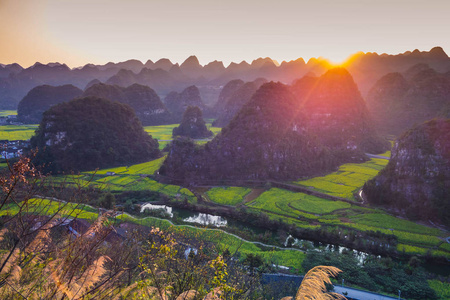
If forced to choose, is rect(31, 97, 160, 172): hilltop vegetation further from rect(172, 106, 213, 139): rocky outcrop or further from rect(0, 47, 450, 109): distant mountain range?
rect(0, 47, 450, 109): distant mountain range

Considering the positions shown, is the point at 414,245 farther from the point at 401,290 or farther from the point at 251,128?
the point at 251,128

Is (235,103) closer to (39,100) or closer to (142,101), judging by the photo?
(142,101)

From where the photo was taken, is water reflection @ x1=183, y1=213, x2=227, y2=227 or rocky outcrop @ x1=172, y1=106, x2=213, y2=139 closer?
water reflection @ x1=183, y1=213, x2=227, y2=227

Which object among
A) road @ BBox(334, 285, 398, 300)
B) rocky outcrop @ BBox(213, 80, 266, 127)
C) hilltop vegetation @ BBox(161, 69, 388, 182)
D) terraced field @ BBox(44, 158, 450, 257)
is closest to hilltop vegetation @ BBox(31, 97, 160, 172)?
terraced field @ BBox(44, 158, 450, 257)

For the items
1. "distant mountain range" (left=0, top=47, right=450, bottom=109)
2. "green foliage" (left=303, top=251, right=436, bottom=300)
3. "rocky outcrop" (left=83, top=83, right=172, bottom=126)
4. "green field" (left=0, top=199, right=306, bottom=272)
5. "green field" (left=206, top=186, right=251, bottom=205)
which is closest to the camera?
"green foliage" (left=303, top=251, right=436, bottom=300)

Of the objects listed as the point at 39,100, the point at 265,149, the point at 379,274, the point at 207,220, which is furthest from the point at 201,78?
the point at 379,274

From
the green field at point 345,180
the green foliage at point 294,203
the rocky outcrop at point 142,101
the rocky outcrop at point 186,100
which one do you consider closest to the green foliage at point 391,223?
the green foliage at point 294,203

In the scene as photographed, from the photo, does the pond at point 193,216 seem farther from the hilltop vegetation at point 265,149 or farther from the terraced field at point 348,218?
the hilltop vegetation at point 265,149
